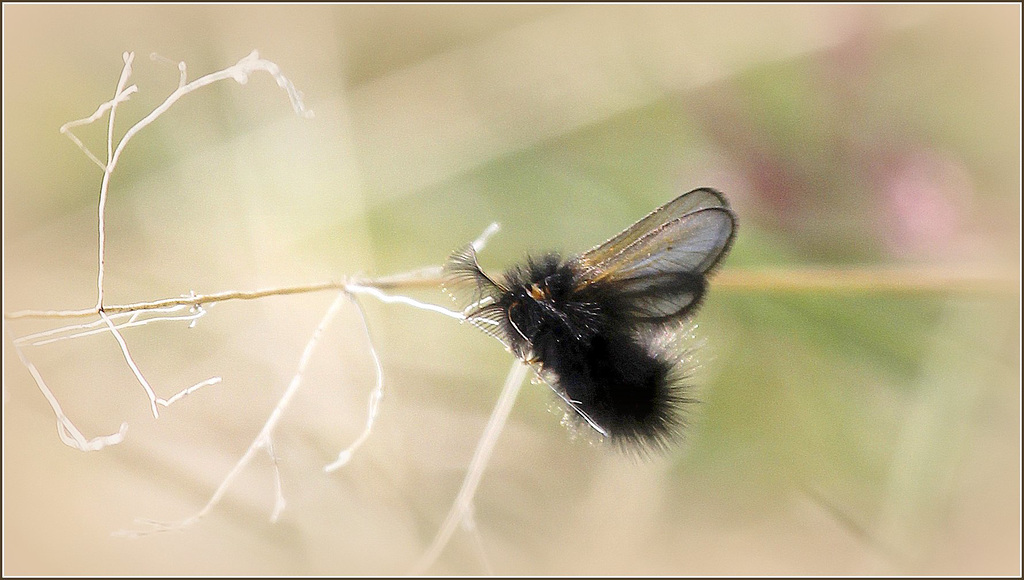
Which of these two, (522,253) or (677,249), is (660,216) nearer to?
(677,249)

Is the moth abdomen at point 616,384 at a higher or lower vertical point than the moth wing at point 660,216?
lower

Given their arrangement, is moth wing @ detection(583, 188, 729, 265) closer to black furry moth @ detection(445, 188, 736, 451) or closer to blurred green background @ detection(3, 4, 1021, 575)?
black furry moth @ detection(445, 188, 736, 451)

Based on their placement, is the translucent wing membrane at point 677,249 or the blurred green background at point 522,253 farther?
the blurred green background at point 522,253

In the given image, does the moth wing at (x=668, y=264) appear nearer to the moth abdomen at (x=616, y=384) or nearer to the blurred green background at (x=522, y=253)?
the moth abdomen at (x=616, y=384)

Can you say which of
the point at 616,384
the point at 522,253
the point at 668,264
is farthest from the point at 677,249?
the point at 522,253

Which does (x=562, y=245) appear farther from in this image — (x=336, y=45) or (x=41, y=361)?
(x=41, y=361)

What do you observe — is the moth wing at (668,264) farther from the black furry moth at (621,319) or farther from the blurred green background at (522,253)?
the blurred green background at (522,253)

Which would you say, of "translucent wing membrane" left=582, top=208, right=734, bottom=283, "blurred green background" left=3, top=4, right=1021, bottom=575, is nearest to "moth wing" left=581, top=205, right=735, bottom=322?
"translucent wing membrane" left=582, top=208, right=734, bottom=283

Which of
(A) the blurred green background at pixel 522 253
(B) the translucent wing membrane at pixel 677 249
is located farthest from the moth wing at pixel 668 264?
(A) the blurred green background at pixel 522 253
